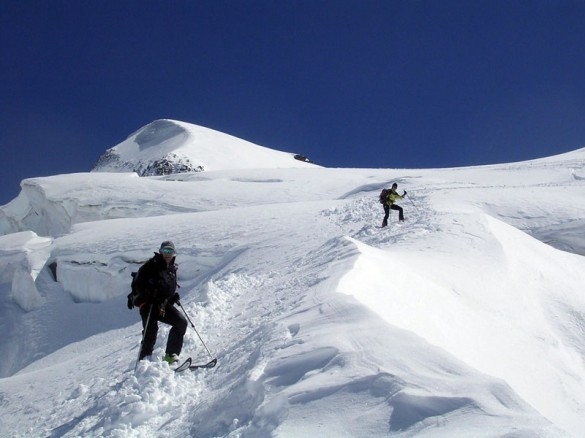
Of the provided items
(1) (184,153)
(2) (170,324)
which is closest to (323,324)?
(2) (170,324)

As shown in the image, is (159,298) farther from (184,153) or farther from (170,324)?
(184,153)

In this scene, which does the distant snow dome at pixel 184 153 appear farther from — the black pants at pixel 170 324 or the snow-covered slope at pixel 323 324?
the black pants at pixel 170 324

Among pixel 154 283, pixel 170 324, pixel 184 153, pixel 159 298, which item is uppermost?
pixel 184 153

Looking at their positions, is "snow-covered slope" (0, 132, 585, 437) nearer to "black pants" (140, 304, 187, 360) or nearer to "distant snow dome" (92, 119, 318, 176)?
"black pants" (140, 304, 187, 360)

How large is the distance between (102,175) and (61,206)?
471 centimetres

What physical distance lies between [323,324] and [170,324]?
217 centimetres

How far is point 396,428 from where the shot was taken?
13.0 ft

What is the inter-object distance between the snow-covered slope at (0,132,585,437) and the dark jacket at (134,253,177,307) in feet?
2.62

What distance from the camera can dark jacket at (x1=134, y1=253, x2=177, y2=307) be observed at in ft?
22.2

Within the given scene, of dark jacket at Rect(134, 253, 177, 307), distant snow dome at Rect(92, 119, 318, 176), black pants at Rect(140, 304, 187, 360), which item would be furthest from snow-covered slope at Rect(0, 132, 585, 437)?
distant snow dome at Rect(92, 119, 318, 176)

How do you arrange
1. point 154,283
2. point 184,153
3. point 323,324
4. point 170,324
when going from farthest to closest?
point 184,153 < point 170,324 < point 154,283 < point 323,324

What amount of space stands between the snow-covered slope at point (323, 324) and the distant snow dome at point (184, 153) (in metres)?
57.3

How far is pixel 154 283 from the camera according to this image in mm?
6789

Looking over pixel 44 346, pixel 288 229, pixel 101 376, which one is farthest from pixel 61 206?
pixel 101 376
